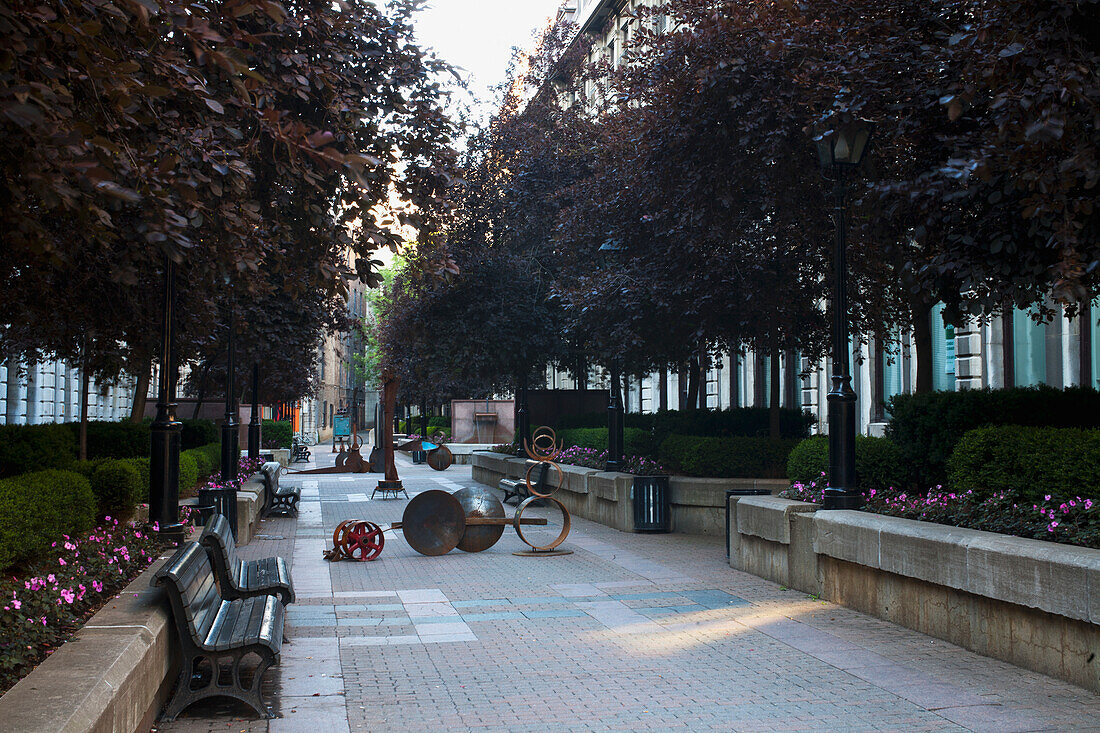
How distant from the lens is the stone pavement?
575cm

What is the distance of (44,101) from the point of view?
358 centimetres

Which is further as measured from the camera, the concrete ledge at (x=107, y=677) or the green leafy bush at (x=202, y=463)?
the green leafy bush at (x=202, y=463)

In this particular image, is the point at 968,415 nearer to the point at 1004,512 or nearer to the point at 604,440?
the point at 1004,512

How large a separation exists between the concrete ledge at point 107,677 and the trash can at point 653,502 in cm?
992

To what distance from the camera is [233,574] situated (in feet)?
24.7

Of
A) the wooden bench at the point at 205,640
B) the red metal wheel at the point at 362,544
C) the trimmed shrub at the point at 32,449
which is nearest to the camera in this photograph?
the wooden bench at the point at 205,640

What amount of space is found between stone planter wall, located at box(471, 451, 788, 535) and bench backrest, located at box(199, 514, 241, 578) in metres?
8.18

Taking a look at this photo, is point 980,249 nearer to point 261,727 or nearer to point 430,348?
point 261,727

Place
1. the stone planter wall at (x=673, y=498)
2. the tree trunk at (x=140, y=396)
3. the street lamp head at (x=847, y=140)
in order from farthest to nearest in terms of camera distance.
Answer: the tree trunk at (x=140, y=396), the stone planter wall at (x=673, y=498), the street lamp head at (x=847, y=140)

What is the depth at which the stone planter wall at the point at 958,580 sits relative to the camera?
20.6 ft

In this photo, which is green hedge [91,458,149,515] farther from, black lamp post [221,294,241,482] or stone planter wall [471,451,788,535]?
stone planter wall [471,451,788,535]

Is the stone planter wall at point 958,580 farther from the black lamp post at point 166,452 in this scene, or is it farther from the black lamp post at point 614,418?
the black lamp post at point 614,418

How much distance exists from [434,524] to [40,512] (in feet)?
21.2

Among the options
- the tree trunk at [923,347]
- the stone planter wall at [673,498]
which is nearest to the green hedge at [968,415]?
the tree trunk at [923,347]
